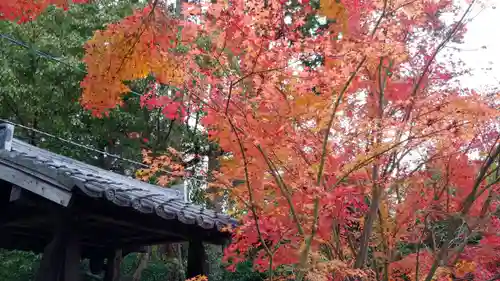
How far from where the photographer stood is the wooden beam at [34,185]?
4.39 metres

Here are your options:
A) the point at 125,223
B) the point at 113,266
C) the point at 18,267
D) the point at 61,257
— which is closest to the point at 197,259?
the point at 125,223

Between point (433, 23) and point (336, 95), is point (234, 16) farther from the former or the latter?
point (433, 23)

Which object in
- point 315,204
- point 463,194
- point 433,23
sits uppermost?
point 433,23

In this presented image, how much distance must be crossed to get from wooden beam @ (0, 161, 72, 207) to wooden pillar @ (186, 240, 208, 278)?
2433mm

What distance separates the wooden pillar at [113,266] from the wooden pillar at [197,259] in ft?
6.65

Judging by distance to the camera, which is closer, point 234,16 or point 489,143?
point 234,16

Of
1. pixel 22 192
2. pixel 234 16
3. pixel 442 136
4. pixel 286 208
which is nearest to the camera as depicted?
pixel 234 16

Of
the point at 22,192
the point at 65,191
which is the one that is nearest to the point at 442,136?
the point at 65,191

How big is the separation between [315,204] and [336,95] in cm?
106

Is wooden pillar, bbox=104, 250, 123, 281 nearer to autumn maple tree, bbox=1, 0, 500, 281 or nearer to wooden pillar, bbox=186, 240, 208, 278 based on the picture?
wooden pillar, bbox=186, 240, 208, 278

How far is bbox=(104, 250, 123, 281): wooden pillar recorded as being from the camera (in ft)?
26.5

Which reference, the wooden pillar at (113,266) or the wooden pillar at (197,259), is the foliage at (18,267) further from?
the wooden pillar at (197,259)

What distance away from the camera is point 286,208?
568cm

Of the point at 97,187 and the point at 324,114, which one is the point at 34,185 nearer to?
the point at 97,187
